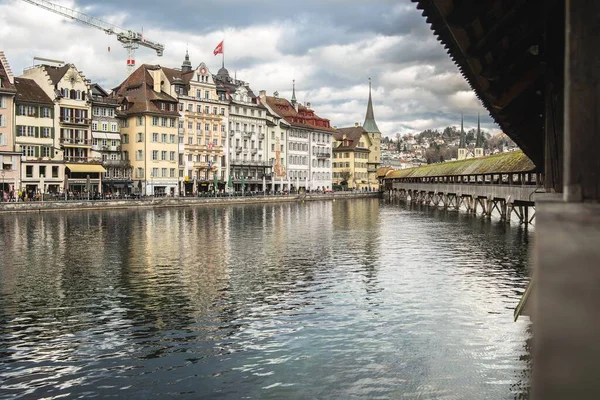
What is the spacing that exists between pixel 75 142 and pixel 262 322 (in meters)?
73.7

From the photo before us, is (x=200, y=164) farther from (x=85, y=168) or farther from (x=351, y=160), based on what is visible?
(x=351, y=160)

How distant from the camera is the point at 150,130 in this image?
9588cm

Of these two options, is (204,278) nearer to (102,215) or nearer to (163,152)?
(102,215)

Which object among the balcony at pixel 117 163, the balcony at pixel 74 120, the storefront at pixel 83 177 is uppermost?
the balcony at pixel 74 120

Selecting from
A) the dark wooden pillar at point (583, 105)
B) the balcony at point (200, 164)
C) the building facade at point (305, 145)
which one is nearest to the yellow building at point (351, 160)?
the building facade at point (305, 145)

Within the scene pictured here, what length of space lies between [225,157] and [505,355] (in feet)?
332

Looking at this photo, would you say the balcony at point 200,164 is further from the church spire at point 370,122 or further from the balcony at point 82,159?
the church spire at point 370,122

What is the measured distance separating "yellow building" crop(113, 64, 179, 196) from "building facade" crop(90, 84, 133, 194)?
5.16ft

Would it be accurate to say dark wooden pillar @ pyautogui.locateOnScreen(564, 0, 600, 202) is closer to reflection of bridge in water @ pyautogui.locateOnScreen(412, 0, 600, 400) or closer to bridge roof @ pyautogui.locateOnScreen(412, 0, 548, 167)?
reflection of bridge in water @ pyautogui.locateOnScreen(412, 0, 600, 400)

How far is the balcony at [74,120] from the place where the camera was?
82662mm

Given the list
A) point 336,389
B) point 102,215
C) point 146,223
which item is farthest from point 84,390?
point 102,215

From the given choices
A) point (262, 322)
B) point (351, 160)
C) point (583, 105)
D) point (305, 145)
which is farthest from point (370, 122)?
point (583, 105)

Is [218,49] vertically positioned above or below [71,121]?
above

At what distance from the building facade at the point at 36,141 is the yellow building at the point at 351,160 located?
3543 inches
